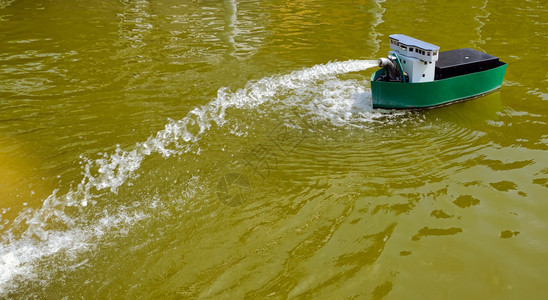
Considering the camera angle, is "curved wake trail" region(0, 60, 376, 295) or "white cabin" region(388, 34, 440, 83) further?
"white cabin" region(388, 34, 440, 83)

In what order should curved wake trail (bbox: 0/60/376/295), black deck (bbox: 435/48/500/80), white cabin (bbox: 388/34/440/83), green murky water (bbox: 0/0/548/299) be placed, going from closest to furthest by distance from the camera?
1. green murky water (bbox: 0/0/548/299)
2. curved wake trail (bbox: 0/60/376/295)
3. white cabin (bbox: 388/34/440/83)
4. black deck (bbox: 435/48/500/80)

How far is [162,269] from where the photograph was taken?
642 centimetres

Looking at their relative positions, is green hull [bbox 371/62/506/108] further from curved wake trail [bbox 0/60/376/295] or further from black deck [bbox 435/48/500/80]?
curved wake trail [bbox 0/60/376/295]

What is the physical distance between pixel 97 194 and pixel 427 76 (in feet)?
29.4

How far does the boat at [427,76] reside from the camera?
10848mm

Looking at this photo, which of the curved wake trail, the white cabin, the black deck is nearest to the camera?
the curved wake trail

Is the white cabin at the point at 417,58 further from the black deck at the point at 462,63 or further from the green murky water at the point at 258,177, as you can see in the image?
the green murky water at the point at 258,177

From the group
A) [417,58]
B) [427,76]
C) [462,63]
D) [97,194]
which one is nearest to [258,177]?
[97,194]

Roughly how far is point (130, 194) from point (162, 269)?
2316mm

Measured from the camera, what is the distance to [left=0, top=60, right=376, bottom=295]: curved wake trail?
22.1ft

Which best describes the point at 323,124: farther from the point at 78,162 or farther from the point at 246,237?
the point at 78,162

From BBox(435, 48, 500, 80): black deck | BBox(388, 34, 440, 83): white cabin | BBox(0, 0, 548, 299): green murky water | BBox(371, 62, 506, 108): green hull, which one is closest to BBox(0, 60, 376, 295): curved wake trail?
BBox(0, 0, 548, 299): green murky water

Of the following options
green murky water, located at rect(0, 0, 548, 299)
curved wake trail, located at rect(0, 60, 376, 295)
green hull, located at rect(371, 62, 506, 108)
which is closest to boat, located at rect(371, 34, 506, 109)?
green hull, located at rect(371, 62, 506, 108)

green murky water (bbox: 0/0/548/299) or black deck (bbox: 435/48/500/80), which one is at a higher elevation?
black deck (bbox: 435/48/500/80)
